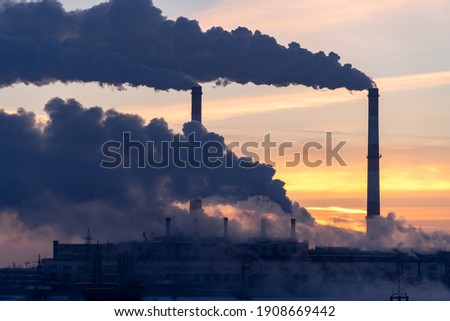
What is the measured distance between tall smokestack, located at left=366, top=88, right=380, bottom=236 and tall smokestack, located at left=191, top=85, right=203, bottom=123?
1108 centimetres

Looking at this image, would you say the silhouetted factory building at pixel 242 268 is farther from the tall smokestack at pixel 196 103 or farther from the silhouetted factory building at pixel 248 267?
the tall smokestack at pixel 196 103

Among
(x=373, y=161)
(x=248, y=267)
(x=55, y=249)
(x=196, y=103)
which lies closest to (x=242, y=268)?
(x=248, y=267)

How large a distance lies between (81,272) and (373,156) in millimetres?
23855

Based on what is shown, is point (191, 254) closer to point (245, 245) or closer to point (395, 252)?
point (245, 245)

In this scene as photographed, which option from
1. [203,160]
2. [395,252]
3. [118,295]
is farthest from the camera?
[395,252]

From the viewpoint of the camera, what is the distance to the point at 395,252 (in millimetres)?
101688

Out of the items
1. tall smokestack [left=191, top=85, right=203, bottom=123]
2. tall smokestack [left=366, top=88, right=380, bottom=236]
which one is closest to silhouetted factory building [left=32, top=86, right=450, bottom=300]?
tall smokestack [left=366, top=88, right=380, bottom=236]

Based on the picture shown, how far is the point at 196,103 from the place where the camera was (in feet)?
309

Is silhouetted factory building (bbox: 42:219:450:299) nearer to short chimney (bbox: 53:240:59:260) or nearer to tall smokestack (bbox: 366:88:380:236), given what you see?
short chimney (bbox: 53:240:59:260)

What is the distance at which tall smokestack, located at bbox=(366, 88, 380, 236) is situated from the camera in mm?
96250

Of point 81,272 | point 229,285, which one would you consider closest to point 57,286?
point 81,272

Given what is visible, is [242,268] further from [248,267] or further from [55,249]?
[55,249]

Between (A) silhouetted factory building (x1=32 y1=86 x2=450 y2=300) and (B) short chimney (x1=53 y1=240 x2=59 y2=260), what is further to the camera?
(B) short chimney (x1=53 y1=240 x2=59 y2=260)

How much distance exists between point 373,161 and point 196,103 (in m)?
12.5
